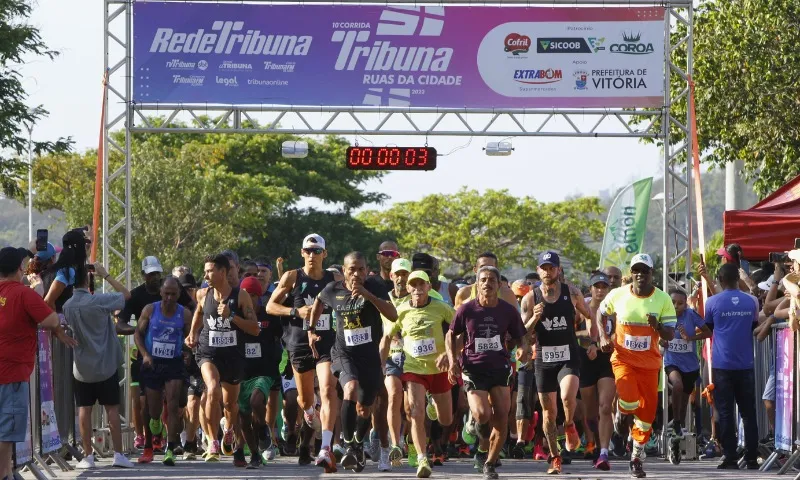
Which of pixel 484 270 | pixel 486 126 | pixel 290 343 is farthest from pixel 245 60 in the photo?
pixel 484 270

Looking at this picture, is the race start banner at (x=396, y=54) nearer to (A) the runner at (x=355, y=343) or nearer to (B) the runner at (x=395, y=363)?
(B) the runner at (x=395, y=363)

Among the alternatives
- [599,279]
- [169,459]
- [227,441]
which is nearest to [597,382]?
[599,279]

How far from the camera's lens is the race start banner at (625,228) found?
25.5 metres

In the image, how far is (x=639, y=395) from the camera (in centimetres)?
1358

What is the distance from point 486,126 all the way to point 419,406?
6947 millimetres

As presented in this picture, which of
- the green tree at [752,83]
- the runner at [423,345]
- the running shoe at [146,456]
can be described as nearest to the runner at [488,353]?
the runner at [423,345]

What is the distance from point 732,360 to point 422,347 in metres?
3.55

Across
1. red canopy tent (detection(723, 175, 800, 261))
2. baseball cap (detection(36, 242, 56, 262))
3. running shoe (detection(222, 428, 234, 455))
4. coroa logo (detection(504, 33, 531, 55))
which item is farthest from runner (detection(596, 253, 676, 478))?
coroa logo (detection(504, 33, 531, 55))

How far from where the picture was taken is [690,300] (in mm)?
17922

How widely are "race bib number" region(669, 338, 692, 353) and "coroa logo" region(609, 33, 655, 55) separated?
4.57 meters

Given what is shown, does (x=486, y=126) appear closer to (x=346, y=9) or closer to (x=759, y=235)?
(x=346, y=9)

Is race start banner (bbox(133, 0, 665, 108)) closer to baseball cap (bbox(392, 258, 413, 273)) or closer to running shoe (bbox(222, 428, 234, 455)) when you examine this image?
running shoe (bbox(222, 428, 234, 455))

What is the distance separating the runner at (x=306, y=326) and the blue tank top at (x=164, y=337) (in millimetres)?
1404

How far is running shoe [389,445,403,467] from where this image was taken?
13.9m
